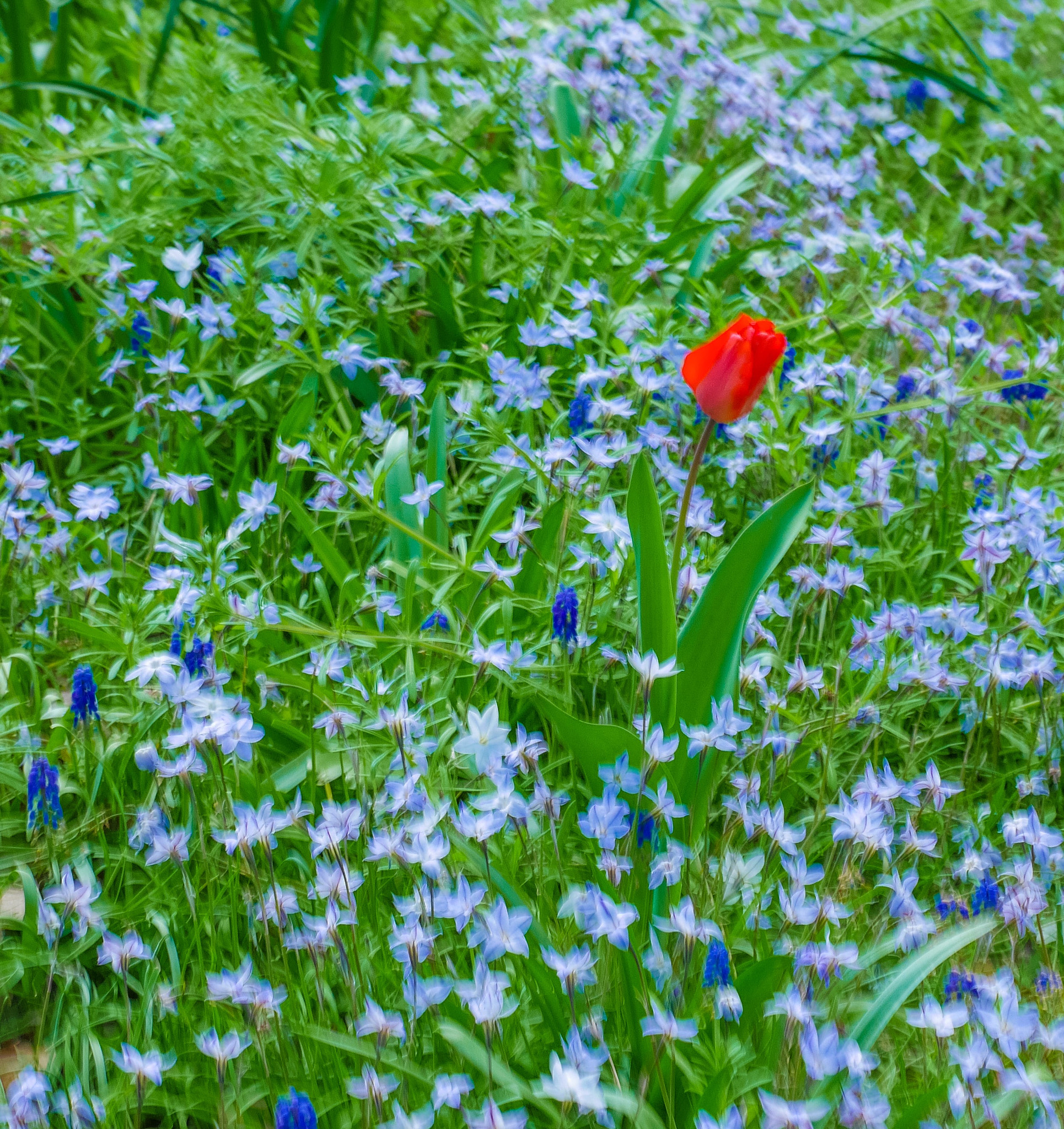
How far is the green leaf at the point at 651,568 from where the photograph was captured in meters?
1.49

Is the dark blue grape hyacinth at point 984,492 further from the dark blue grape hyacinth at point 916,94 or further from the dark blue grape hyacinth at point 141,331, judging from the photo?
the dark blue grape hyacinth at point 916,94

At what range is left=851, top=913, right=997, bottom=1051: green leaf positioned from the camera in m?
1.21

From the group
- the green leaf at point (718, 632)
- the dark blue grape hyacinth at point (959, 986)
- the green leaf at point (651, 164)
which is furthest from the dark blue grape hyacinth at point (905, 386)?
the dark blue grape hyacinth at point (959, 986)

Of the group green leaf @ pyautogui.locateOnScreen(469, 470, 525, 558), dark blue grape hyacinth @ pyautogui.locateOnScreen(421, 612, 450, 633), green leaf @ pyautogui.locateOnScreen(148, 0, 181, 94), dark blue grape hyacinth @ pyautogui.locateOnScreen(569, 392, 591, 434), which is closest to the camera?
dark blue grape hyacinth @ pyautogui.locateOnScreen(421, 612, 450, 633)

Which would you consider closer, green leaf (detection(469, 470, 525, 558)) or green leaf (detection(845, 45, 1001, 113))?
green leaf (detection(469, 470, 525, 558))

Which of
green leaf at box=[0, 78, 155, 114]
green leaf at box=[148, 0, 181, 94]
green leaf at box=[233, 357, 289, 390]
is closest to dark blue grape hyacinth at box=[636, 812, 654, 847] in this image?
green leaf at box=[233, 357, 289, 390]

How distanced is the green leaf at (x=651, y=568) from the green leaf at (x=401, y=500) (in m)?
0.61

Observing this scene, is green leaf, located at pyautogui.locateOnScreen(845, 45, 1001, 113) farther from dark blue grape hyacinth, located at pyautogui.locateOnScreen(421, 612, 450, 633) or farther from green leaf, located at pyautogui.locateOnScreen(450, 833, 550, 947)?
green leaf, located at pyautogui.locateOnScreen(450, 833, 550, 947)

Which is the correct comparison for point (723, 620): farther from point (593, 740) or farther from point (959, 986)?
→ point (959, 986)

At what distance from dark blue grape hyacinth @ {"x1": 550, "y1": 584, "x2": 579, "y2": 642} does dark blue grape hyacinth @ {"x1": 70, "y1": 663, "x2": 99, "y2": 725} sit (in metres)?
0.62

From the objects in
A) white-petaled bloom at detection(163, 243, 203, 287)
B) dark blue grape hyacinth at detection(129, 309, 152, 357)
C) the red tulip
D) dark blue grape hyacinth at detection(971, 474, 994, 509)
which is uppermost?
the red tulip

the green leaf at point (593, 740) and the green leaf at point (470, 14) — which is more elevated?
the green leaf at point (470, 14)

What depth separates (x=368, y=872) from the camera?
1.52 m

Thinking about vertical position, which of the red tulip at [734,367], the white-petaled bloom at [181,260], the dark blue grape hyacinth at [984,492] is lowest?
the white-petaled bloom at [181,260]
